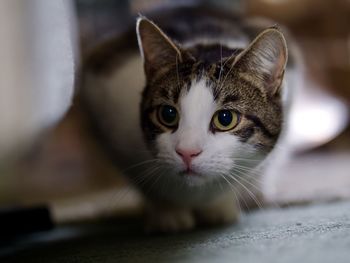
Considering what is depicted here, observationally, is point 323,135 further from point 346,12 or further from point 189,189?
point 189,189

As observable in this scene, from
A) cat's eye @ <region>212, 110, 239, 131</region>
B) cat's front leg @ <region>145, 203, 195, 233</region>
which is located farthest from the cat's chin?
cat's front leg @ <region>145, 203, 195, 233</region>

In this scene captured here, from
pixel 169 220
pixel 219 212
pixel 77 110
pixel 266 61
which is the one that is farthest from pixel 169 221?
pixel 77 110

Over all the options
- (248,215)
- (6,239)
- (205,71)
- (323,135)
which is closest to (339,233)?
(205,71)

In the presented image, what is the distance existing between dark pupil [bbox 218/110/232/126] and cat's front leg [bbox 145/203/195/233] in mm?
360

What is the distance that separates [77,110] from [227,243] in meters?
1.58

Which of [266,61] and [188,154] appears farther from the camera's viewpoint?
[266,61]

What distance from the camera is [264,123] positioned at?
1294 mm

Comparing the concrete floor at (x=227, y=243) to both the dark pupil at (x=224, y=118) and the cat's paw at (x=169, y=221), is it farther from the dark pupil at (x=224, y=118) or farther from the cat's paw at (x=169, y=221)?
the dark pupil at (x=224, y=118)

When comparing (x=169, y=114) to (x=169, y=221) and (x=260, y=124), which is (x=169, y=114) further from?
(x=169, y=221)

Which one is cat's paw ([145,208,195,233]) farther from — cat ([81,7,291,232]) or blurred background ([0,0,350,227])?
blurred background ([0,0,350,227])

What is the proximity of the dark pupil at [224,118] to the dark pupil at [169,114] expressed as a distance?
11 centimetres

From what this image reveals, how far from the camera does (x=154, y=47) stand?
134cm

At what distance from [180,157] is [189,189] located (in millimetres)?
226

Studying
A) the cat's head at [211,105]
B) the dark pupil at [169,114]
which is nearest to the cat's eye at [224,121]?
the cat's head at [211,105]
